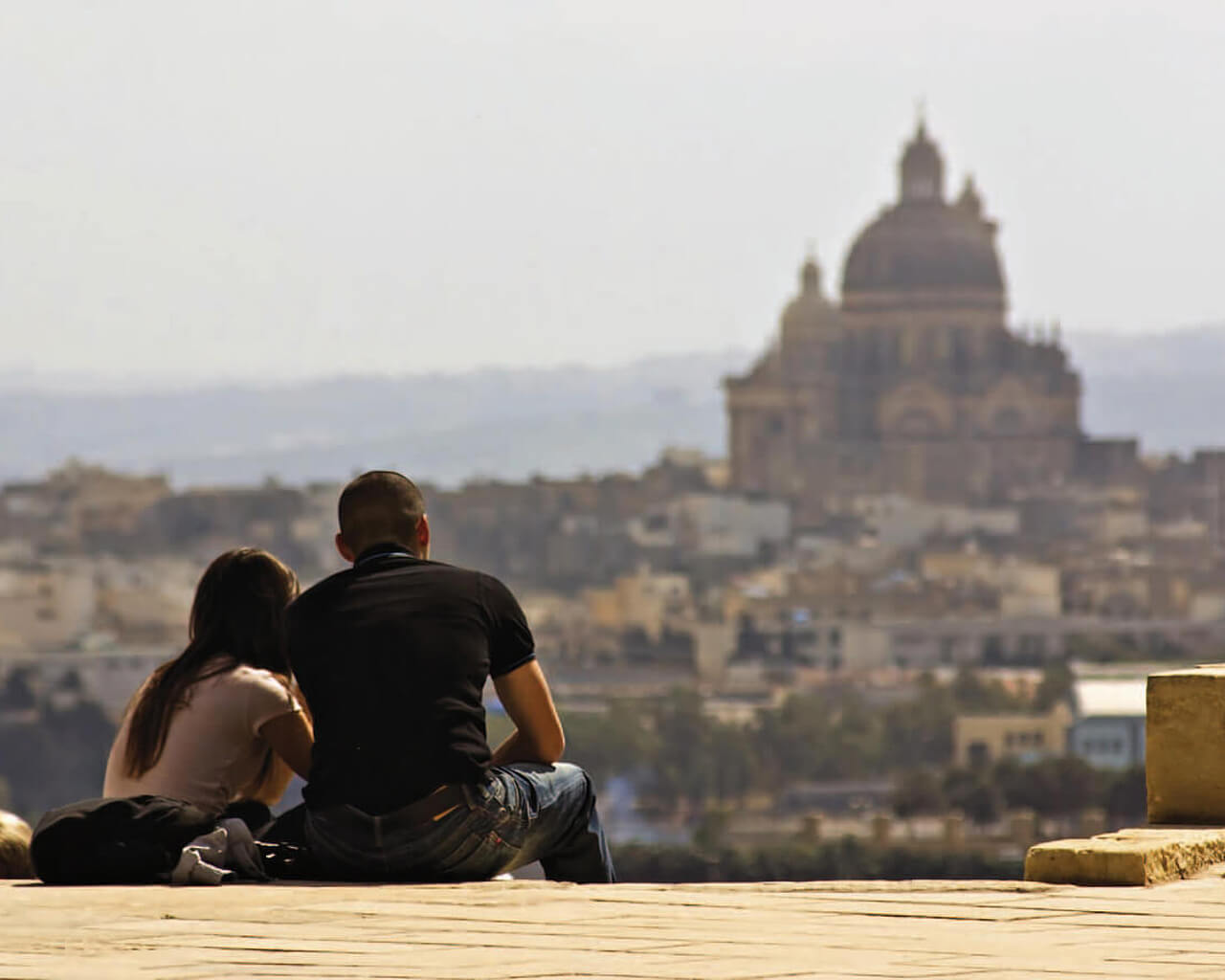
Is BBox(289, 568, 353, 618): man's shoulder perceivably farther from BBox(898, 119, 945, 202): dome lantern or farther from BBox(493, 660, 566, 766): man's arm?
BBox(898, 119, 945, 202): dome lantern

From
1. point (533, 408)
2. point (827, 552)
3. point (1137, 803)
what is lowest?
point (1137, 803)

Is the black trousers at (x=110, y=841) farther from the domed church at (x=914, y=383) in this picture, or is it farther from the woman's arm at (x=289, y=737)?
the domed church at (x=914, y=383)

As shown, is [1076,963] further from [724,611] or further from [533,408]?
[533,408]

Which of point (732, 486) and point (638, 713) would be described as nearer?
point (638, 713)

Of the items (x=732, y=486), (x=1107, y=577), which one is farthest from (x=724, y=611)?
(x=732, y=486)

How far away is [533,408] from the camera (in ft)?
639

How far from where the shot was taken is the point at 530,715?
5.36 meters

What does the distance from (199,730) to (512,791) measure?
713mm

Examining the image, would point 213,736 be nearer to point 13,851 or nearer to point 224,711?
point 224,711

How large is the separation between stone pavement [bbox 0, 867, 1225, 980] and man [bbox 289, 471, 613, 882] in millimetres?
152

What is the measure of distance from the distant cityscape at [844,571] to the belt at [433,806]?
47501 millimetres

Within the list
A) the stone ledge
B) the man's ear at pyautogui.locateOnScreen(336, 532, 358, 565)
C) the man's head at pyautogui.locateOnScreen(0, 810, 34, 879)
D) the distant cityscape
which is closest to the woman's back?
the man's head at pyautogui.locateOnScreen(0, 810, 34, 879)

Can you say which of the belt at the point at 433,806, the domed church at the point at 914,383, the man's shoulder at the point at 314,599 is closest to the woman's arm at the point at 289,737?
the man's shoulder at the point at 314,599

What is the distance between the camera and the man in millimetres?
5102
